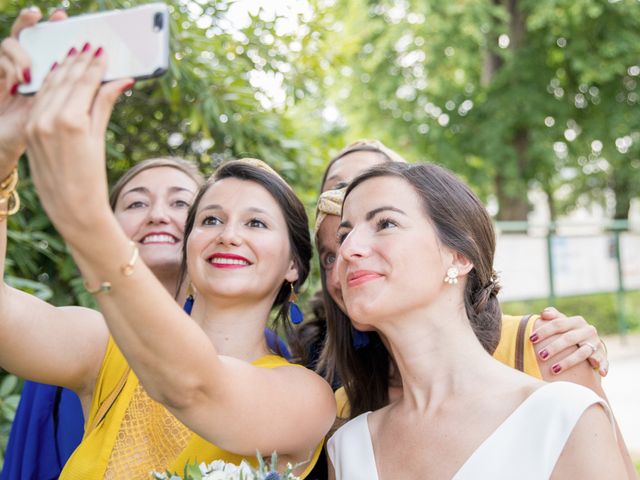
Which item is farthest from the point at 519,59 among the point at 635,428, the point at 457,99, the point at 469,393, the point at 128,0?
the point at 469,393

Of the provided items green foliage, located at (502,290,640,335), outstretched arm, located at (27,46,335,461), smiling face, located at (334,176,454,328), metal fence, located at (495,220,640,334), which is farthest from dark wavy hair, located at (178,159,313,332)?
green foliage, located at (502,290,640,335)

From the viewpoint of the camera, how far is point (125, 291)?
1384 mm

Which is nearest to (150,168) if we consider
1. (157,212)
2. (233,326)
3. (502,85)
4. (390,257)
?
(157,212)

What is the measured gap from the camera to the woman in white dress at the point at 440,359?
189cm

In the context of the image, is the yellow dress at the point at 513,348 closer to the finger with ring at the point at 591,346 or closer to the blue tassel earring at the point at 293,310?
the finger with ring at the point at 591,346

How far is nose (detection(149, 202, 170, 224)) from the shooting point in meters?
2.88

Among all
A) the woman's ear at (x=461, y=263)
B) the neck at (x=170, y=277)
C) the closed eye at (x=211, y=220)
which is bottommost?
the neck at (x=170, y=277)

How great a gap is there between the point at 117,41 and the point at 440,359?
1.36 meters

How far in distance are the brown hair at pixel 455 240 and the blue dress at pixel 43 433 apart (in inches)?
38.4

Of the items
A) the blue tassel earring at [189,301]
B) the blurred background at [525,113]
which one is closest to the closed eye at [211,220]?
the blue tassel earring at [189,301]

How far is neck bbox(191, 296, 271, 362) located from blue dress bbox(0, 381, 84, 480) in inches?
23.7

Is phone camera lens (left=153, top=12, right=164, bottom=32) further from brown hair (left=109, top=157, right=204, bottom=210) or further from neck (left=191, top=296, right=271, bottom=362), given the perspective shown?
brown hair (left=109, top=157, right=204, bottom=210)

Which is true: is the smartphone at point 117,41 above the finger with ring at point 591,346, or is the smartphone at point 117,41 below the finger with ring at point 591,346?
above

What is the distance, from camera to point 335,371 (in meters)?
2.80
